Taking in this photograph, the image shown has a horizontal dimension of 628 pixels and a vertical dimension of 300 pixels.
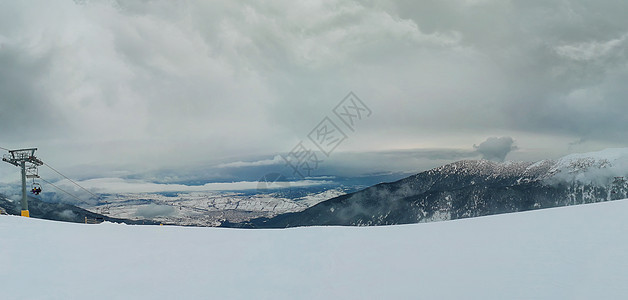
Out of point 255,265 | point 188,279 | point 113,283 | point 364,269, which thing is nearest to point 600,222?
point 364,269

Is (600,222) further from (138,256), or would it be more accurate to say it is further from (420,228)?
(138,256)

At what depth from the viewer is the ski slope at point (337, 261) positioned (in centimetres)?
1100

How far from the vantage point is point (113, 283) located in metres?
12.1

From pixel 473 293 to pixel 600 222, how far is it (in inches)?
237

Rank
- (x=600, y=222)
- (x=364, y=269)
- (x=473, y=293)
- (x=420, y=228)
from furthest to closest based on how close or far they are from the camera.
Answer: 1. (x=420, y=228)
2. (x=600, y=222)
3. (x=364, y=269)
4. (x=473, y=293)

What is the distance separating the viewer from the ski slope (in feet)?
36.1

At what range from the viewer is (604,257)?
444 inches

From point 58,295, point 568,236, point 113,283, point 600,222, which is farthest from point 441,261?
point 58,295

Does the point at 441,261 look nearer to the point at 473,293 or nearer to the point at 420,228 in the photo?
the point at 473,293

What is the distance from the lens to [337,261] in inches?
535

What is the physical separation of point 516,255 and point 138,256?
11158 mm

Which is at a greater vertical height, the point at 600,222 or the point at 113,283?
the point at 600,222

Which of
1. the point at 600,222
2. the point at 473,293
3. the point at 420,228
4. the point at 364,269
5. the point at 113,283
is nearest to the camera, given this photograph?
the point at 473,293

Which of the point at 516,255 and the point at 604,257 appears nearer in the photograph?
the point at 604,257
